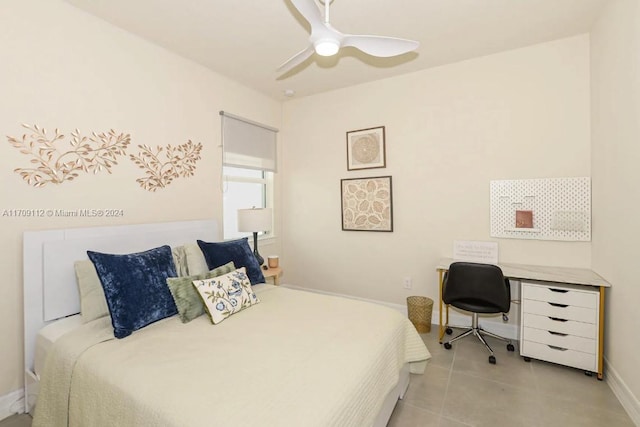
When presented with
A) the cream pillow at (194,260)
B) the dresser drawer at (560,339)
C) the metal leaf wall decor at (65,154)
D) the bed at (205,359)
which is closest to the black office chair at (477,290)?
the dresser drawer at (560,339)

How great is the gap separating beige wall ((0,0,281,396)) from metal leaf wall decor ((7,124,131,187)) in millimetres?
40

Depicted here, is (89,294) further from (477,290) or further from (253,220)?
(477,290)

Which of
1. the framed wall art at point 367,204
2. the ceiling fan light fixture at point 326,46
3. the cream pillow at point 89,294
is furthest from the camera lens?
the framed wall art at point 367,204

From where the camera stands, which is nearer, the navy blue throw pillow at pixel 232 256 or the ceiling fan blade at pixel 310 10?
the ceiling fan blade at pixel 310 10

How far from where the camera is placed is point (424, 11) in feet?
7.34

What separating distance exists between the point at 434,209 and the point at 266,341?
7.55 ft

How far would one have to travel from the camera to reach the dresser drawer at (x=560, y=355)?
2219 millimetres

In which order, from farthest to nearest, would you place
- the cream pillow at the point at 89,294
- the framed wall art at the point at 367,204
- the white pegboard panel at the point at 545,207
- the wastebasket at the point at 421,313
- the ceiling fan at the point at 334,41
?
the framed wall art at the point at 367,204, the wastebasket at the point at 421,313, the white pegboard panel at the point at 545,207, the cream pillow at the point at 89,294, the ceiling fan at the point at 334,41

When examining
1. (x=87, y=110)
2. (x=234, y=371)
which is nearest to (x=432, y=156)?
(x=234, y=371)

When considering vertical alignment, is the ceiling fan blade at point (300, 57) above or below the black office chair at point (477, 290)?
above

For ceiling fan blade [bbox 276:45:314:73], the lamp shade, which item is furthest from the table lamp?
ceiling fan blade [bbox 276:45:314:73]

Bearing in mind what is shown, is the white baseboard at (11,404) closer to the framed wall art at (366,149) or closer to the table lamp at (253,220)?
the table lamp at (253,220)

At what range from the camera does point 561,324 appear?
233cm

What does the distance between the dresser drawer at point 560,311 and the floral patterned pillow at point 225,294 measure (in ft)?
7.18
